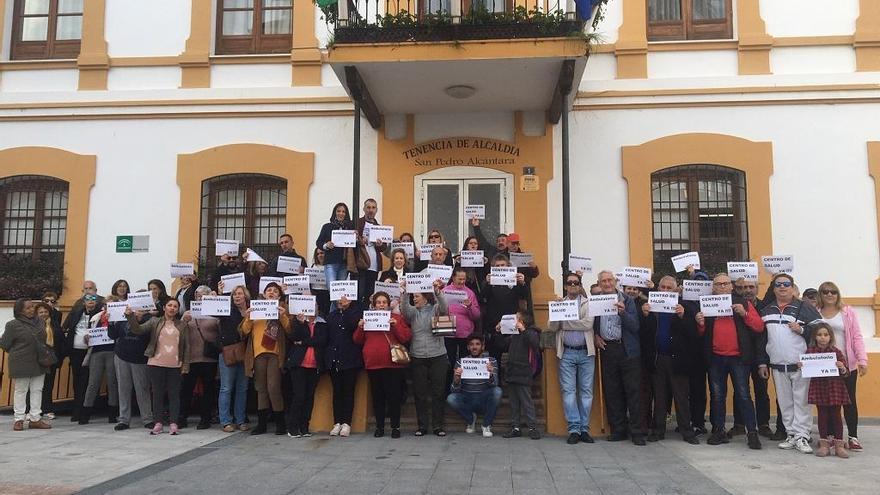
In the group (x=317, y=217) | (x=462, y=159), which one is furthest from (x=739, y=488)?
(x=317, y=217)

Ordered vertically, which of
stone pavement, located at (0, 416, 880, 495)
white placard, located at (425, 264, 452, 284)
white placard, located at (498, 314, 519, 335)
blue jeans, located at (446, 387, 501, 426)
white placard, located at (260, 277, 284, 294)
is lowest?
stone pavement, located at (0, 416, 880, 495)

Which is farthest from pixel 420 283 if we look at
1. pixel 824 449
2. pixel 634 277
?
pixel 824 449

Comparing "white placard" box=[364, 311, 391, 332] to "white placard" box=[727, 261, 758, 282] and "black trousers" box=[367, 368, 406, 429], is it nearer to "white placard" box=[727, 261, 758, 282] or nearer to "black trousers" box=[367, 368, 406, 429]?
"black trousers" box=[367, 368, 406, 429]

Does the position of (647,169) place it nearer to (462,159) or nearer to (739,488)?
(462,159)

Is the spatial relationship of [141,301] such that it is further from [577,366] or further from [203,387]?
[577,366]

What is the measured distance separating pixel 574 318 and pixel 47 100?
29.7 ft

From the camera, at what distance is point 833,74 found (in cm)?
1029

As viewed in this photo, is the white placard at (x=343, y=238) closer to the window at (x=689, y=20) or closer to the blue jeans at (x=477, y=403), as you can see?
the blue jeans at (x=477, y=403)

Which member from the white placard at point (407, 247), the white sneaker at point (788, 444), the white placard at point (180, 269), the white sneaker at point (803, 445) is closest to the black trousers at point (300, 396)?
the white placard at point (407, 247)

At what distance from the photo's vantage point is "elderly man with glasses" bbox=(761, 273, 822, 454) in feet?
24.2

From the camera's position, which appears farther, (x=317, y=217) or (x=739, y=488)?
(x=317, y=217)

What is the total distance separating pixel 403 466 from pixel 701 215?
627 cm

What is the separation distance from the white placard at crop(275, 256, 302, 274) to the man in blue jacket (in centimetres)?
397

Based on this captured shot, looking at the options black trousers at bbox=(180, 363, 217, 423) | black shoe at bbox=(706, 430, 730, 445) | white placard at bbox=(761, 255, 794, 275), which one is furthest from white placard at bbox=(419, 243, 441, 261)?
white placard at bbox=(761, 255, 794, 275)
